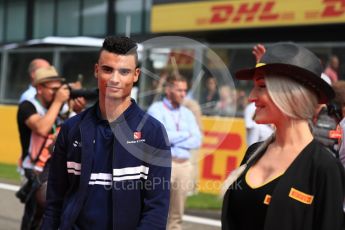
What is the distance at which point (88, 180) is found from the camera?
3.11 m

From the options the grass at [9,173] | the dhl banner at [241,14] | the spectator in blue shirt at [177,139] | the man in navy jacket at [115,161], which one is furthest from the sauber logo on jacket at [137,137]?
the dhl banner at [241,14]

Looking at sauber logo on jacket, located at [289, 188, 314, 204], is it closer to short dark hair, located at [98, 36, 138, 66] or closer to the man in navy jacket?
the man in navy jacket

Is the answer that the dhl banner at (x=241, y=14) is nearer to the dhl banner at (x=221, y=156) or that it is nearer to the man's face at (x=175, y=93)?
the dhl banner at (x=221, y=156)

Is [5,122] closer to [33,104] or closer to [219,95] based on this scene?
[219,95]

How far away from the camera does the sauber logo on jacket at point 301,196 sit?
93.6 inches

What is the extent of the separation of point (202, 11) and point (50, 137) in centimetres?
1822

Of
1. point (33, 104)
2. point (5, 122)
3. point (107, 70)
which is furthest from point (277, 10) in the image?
point (107, 70)

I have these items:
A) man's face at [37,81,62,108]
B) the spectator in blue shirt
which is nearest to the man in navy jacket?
man's face at [37,81,62,108]

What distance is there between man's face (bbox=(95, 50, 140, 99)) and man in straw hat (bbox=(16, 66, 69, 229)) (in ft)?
7.38

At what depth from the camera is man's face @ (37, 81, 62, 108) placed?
220 inches

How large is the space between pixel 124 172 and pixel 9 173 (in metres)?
9.95

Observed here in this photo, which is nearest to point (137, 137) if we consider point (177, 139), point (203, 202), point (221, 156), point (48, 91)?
point (48, 91)

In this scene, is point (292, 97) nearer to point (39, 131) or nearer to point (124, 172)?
point (124, 172)

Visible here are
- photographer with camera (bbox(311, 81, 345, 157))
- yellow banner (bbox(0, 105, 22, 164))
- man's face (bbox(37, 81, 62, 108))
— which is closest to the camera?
photographer with camera (bbox(311, 81, 345, 157))
